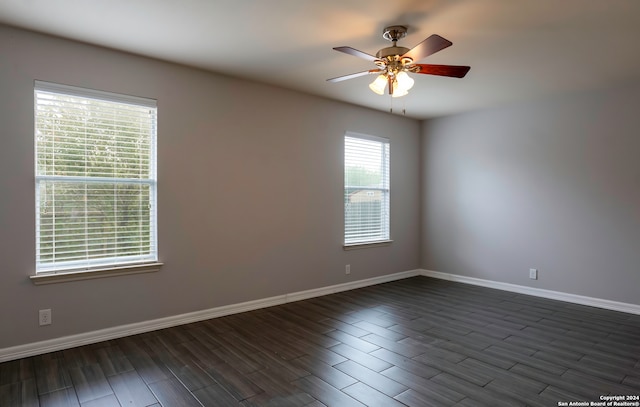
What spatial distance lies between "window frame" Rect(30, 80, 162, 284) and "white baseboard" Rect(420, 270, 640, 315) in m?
4.18

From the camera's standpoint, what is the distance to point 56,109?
299cm

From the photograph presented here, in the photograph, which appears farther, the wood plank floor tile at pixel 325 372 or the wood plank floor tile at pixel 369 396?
the wood plank floor tile at pixel 325 372

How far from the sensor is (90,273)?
10.2ft

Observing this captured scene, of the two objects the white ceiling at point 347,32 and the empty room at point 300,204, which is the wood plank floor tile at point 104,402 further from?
the white ceiling at point 347,32

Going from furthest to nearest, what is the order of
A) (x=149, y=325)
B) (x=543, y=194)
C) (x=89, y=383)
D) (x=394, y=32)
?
1. (x=543, y=194)
2. (x=149, y=325)
3. (x=394, y=32)
4. (x=89, y=383)

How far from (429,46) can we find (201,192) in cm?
248

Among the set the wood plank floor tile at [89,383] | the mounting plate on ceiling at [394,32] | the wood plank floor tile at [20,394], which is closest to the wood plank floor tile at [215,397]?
the wood plank floor tile at [89,383]

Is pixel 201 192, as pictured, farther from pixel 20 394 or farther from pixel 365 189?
pixel 365 189

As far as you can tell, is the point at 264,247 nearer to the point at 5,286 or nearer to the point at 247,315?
the point at 247,315

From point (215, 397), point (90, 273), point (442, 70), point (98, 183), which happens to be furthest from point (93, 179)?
point (442, 70)

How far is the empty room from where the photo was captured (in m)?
2.53

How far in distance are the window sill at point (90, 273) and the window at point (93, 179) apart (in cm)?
5

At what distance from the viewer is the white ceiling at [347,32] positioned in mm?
2463

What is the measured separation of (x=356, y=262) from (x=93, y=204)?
324 centimetres
